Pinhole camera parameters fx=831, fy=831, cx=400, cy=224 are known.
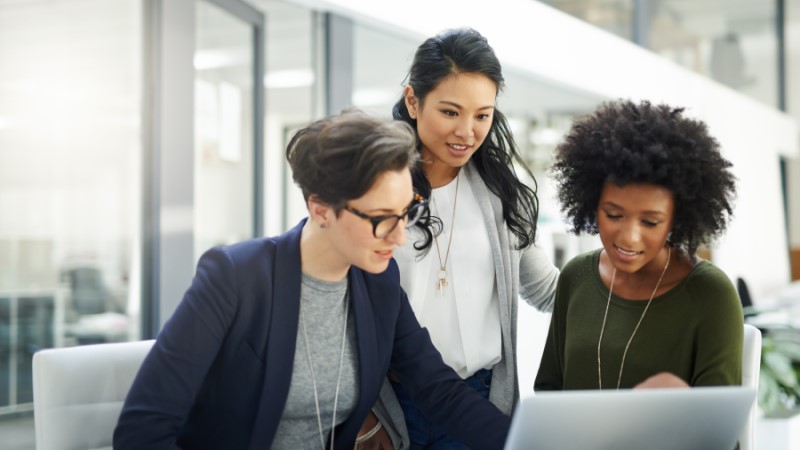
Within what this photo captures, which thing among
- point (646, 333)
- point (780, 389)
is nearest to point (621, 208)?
point (646, 333)

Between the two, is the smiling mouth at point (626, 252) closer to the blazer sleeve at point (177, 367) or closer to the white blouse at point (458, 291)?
the white blouse at point (458, 291)

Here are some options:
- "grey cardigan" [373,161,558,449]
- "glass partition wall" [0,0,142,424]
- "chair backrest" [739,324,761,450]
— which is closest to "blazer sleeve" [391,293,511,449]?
"grey cardigan" [373,161,558,449]

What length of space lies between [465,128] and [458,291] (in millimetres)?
372

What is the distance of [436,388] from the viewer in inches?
66.6

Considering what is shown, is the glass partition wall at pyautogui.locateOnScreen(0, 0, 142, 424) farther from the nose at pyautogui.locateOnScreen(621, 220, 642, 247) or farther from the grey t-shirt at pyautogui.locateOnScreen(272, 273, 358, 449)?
the nose at pyautogui.locateOnScreen(621, 220, 642, 247)

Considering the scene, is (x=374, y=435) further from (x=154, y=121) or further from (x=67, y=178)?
(x=67, y=178)

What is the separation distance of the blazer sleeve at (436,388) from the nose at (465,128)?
1.20 feet

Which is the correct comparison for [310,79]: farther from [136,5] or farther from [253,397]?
[253,397]

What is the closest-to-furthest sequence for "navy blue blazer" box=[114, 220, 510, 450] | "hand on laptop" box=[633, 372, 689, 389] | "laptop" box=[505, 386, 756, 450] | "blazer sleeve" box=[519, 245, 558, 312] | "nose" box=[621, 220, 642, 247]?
"laptop" box=[505, 386, 756, 450] → "hand on laptop" box=[633, 372, 689, 389] → "navy blue blazer" box=[114, 220, 510, 450] → "nose" box=[621, 220, 642, 247] → "blazer sleeve" box=[519, 245, 558, 312]

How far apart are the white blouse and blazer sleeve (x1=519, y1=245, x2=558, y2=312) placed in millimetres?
151

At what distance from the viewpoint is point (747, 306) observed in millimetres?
5516

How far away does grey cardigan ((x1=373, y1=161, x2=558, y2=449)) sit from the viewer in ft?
5.93

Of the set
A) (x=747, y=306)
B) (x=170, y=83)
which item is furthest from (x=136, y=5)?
(x=747, y=306)

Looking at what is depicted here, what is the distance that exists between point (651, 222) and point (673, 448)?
1.45 feet
